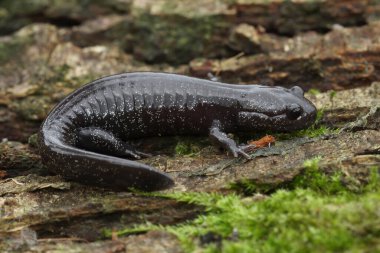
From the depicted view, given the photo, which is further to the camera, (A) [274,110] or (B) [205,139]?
(B) [205,139]

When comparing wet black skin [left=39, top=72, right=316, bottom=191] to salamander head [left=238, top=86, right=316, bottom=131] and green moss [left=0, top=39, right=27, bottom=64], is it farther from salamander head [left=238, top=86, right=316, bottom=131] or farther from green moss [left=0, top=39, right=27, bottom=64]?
green moss [left=0, top=39, right=27, bottom=64]

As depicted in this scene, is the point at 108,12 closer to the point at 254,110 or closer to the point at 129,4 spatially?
the point at 129,4

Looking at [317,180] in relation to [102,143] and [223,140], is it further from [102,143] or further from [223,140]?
[102,143]

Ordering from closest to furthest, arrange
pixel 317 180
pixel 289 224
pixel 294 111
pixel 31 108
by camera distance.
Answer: pixel 289 224 < pixel 317 180 < pixel 294 111 < pixel 31 108

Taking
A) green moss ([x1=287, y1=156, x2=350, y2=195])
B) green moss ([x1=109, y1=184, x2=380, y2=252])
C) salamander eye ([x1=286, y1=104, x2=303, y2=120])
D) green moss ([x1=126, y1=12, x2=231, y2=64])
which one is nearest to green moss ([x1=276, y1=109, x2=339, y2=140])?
salamander eye ([x1=286, y1=104, x2=303, y2=120])

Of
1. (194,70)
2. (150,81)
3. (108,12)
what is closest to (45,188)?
(150,81)

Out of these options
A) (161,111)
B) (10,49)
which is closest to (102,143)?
(161,111)
